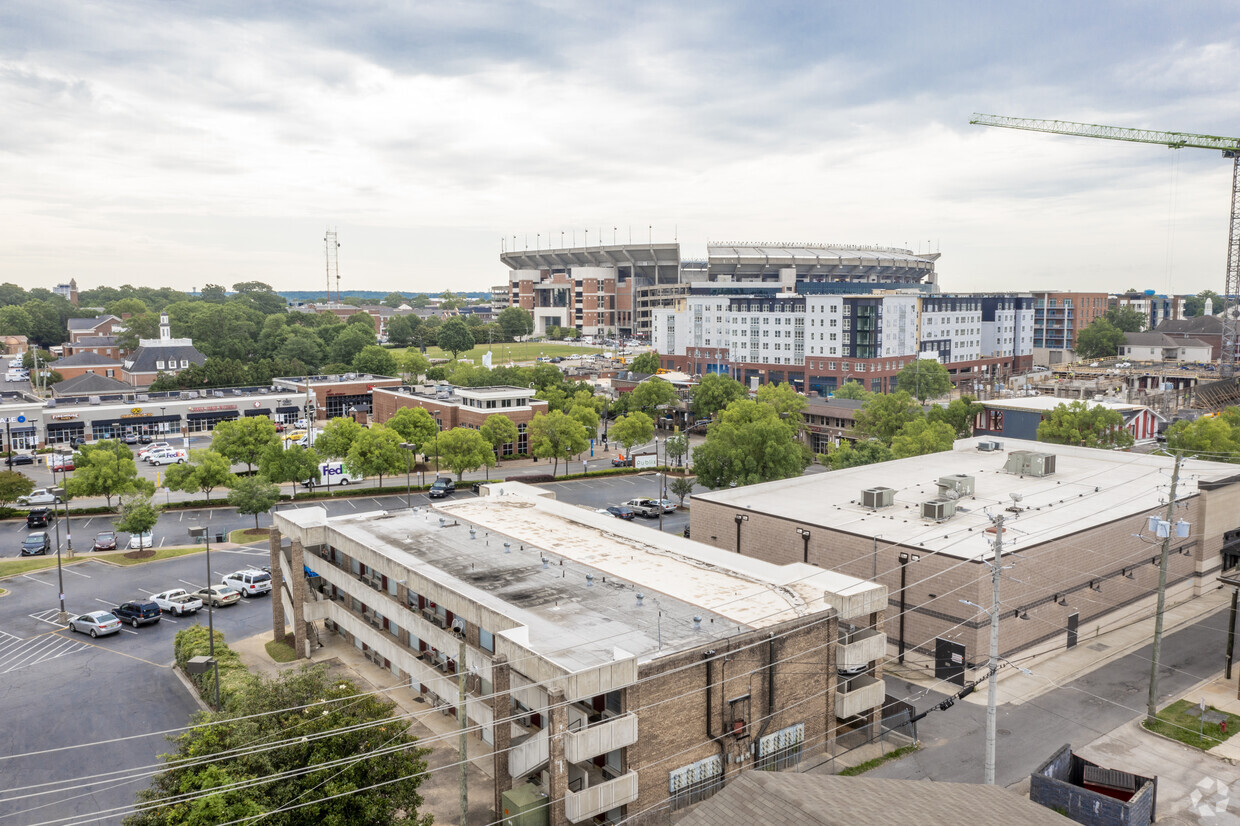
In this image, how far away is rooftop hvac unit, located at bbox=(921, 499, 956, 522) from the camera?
122ft

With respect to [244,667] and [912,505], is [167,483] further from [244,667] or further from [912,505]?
[912,505]

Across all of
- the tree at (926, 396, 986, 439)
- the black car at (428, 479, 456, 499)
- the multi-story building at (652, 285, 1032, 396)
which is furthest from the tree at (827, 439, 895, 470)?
the multi-story building at (652, 285, 1032, 396)

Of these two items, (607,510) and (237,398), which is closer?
(607,510)

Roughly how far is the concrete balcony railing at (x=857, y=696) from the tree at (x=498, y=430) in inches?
1898

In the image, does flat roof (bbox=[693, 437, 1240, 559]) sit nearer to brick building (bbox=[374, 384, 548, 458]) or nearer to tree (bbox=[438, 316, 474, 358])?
brick building (bbox=[374, 384, 548, 458])

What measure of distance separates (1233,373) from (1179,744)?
339 feet

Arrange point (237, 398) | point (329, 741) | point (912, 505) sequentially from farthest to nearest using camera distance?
point (237, 398) < point (912, 505) < point (329, 741)

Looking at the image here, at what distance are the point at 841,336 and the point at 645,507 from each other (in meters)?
60.1

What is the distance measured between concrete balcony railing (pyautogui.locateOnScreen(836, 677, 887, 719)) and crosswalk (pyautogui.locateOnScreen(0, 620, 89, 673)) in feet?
102

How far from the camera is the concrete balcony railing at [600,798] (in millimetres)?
20219

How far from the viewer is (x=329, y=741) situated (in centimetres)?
2044

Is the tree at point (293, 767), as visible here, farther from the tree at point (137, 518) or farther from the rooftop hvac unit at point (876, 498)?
the tree at point (137, 518)

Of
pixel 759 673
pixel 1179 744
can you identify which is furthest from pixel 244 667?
pixel 1179 744

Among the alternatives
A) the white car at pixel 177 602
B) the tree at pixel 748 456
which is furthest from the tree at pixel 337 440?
the tree at pixel 748 456
